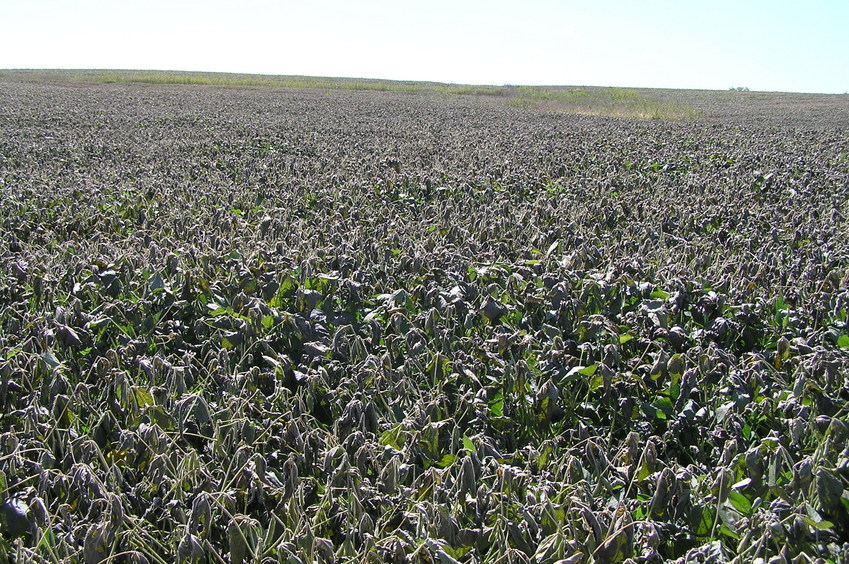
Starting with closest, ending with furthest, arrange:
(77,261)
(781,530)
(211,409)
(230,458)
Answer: (781,530) → (230,458) → (211,409) → (77,261)

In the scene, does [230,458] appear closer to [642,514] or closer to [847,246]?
[642,514]

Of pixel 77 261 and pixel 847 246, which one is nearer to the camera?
pixel 77 261

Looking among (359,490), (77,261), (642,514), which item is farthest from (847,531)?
(77,261)

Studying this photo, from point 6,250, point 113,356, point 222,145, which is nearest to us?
point 113,356

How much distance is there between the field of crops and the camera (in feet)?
7.02

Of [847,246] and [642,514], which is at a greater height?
[847,246]

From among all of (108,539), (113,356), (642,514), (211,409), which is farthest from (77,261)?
(642,514)

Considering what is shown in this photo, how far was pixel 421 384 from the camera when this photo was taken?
335 cm

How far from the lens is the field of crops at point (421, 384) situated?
214 centimetres

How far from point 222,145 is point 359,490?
12.1m

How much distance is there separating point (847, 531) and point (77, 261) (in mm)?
4552

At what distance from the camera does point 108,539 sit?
6.65 feet

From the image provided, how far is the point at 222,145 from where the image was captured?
43.8 ft

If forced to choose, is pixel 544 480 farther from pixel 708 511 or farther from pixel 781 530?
pixel 781 530
